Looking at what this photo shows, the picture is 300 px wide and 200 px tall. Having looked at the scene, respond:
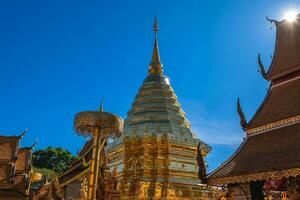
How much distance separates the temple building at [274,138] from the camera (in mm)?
8336

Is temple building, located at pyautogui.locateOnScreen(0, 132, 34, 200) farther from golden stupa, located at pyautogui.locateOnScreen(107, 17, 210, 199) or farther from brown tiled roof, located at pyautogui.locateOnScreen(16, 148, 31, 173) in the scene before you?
golden stupa, located at pyautogui.locateOnScreen(107, 17, 210, 199)

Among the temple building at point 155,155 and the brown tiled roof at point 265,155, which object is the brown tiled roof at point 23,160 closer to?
the temple building at point 155,155

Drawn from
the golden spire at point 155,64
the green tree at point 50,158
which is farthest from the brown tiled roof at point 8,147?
the green tree at point 50,158

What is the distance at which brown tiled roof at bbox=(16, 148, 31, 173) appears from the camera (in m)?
29.1

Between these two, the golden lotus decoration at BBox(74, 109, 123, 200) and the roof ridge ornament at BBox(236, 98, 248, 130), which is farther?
the roof ridge ornament at BBox(236, 98, 248, 130)

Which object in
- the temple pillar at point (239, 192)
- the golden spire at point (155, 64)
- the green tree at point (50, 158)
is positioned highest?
the golden spire at point (155, 64)

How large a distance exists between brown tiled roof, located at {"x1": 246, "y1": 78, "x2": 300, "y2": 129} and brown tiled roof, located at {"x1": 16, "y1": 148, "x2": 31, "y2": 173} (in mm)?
23739

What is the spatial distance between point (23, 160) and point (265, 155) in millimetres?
25557

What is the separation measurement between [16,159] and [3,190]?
3.16 meters

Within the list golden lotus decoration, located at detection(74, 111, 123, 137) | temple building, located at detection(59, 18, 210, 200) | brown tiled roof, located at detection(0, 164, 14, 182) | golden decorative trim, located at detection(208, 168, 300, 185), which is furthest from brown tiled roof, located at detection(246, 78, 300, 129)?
brown tiled roof, located at detection(0, 164, 14, 182)

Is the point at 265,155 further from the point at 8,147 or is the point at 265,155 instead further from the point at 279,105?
the point at 8,147

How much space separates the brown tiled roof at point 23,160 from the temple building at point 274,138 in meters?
23.3

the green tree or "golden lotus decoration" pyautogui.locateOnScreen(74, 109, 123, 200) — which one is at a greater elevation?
the green tree

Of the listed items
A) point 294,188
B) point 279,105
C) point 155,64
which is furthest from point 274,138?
point 155,64
